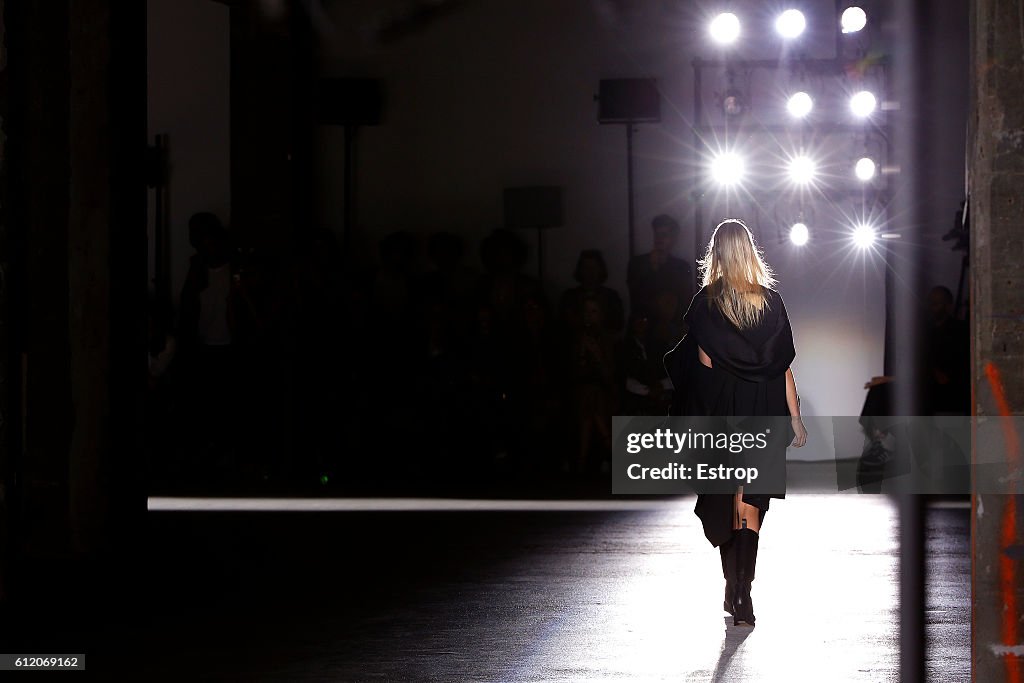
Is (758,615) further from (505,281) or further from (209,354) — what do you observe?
(505,281)

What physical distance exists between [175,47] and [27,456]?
7.32 m

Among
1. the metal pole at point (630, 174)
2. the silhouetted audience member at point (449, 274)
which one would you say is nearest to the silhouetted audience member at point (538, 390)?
the silhouetted audience member at point (449, 274)

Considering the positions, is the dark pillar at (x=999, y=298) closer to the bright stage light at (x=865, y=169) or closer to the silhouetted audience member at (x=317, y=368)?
the silhouetted audience member at (x=317, y=368)

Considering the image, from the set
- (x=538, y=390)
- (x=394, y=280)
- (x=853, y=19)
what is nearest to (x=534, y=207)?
(x=394, y=280)

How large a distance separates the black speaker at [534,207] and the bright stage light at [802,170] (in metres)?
1.93

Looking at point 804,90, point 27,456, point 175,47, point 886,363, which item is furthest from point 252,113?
point 27,456

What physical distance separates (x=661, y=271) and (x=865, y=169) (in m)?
1.77

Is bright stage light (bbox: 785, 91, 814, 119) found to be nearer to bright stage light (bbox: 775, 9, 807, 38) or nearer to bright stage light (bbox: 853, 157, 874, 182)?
bright stage light (bbox: 775, 9, 807, 38)

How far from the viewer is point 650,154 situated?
491 inches

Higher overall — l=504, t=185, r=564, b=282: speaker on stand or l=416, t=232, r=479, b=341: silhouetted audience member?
l=504, t=185, r=564, b=282: speaker on stand

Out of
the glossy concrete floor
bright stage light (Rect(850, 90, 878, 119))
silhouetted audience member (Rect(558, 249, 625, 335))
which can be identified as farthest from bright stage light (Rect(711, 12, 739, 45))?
the glossy concrete floor

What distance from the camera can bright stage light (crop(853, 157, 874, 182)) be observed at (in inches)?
456

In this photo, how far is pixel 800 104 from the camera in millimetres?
11891

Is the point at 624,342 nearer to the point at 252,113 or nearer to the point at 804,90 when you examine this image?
the point at 804,90
